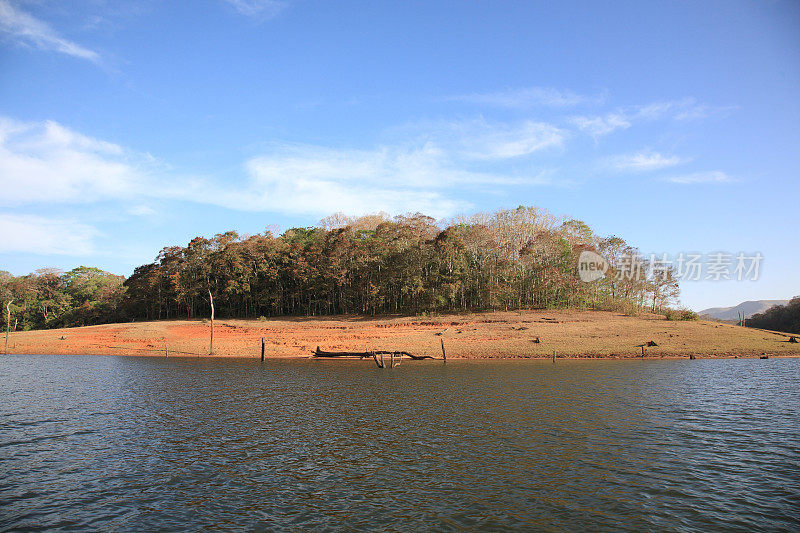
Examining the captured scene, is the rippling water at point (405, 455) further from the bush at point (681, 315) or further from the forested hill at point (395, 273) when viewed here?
the forested hill at point (395, 273)

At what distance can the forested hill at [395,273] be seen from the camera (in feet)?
211

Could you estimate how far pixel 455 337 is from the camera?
50.5 metres

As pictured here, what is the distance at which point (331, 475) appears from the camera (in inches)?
531

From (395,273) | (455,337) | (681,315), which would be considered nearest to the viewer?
(455,337)

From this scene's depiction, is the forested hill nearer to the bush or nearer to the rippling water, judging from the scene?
the bush

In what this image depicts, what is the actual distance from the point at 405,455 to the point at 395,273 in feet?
169

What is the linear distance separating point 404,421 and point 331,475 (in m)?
6.60

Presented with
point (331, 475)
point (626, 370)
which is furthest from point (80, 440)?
point (626, 370)

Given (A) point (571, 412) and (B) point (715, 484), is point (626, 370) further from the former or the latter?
(B) point (715, 484)

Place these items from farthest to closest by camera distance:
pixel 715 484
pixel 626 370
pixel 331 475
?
pixel 626 370 < pixel 331 475 < pixel 715 484

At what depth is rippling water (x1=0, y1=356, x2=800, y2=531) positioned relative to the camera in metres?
10.9

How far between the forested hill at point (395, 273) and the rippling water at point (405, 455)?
36165 mm

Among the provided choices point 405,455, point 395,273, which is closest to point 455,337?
point 395,273

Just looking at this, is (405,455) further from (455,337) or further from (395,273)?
(395,273)
